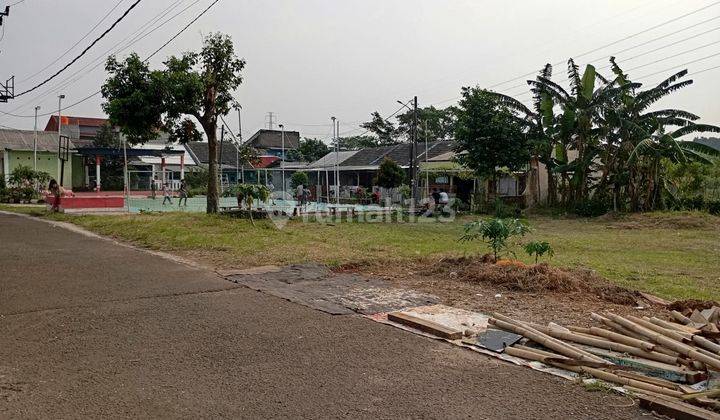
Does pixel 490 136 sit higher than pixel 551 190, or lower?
higher

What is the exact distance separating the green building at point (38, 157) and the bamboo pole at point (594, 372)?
4595cm

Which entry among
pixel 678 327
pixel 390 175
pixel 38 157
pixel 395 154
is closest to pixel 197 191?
pixel 38 157

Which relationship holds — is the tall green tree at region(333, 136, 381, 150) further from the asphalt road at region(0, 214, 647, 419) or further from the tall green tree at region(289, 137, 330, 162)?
the asphalt road at region(0, 214, 647, 419)

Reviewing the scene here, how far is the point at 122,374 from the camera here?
496 cm

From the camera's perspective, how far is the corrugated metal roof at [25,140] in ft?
149

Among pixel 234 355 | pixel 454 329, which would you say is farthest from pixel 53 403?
pixel 454 329

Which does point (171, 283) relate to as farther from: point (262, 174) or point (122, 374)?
point (262, 174)

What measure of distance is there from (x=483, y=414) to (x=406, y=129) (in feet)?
180

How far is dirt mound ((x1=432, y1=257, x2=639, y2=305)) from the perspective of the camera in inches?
327

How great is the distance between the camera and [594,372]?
4934 mm

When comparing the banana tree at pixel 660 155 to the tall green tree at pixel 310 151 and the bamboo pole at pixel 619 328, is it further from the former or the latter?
the tall green tree at pixel 310 151

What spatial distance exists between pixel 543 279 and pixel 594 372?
12.5ft

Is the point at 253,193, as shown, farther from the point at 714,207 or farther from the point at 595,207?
the point at 714,207

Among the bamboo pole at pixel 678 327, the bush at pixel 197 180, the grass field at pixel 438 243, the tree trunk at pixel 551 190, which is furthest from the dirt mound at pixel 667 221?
the bush at pixel 197 180
